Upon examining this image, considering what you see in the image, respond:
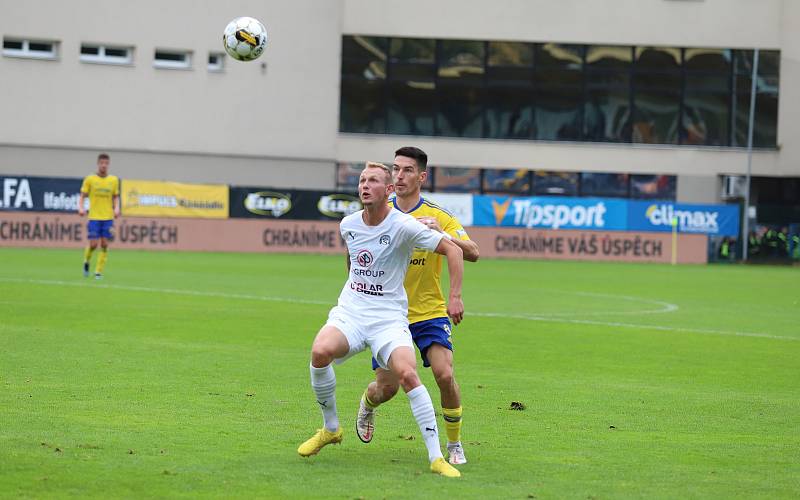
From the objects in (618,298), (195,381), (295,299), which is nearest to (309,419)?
(195,381)

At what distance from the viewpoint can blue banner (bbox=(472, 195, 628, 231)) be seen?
45.6 metres

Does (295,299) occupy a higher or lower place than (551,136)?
lower

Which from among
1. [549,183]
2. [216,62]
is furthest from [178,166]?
[549,183]

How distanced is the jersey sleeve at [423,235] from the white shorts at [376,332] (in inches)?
20.1

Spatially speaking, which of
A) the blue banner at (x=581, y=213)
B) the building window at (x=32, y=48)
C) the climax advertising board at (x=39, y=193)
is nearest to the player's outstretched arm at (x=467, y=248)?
the climax advertising board at (x=39, y=193)

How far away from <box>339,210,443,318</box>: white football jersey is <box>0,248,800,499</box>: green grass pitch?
1.03 meters

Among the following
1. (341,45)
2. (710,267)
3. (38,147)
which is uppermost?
(341,45)

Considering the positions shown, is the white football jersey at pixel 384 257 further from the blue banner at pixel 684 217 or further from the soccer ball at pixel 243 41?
the blue banner at pixel 684 217

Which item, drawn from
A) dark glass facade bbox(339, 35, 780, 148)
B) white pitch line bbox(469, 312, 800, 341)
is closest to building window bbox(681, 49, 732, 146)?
dark glass facade bbox(339, 35, 780, 148)

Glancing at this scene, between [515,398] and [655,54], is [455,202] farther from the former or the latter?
[515,398]

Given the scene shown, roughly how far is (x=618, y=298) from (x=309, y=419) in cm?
1701

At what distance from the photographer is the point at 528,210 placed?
4616 centimetres

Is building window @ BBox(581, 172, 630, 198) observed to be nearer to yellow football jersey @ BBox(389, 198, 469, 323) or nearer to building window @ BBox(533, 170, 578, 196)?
building window @ BBox(533, 170, 578, 196)

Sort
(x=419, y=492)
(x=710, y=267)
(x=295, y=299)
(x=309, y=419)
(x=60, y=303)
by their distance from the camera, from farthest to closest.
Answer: (x=710, y=267) < (x=295, y=299) < (x=60, y=303) < (x=309, y=419) < (x=419, y=492)
